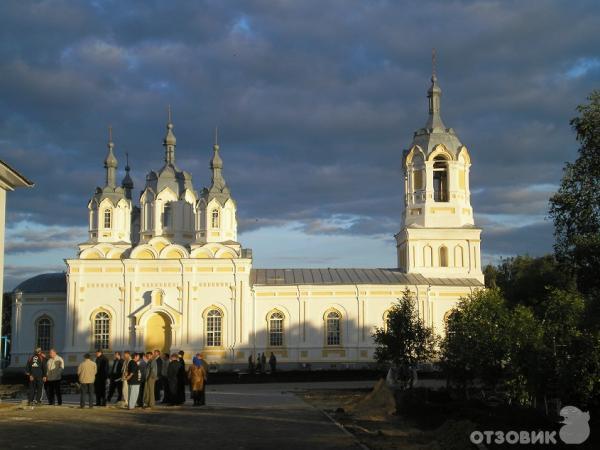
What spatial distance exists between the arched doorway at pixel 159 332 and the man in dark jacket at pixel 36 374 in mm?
26253

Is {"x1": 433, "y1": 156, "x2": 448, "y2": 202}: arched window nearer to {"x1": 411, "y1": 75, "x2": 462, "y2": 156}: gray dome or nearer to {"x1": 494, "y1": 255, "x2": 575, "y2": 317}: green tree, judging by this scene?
{"x1": 411, "y1": 75, "x2": 462, "y2": 156}: gray dome

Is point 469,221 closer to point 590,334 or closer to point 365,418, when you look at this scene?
point 365,418

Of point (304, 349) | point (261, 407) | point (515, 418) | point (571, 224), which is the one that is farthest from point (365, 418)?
point (304, 349)

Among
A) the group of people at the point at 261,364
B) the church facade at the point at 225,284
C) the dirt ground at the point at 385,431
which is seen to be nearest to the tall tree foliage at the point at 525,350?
the dirt ground at the point at 385,431

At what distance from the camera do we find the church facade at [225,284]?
161 feet

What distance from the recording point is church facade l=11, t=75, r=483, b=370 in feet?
161

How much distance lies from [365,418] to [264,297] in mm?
29617

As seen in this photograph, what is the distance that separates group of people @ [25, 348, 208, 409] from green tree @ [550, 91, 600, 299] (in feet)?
36.5

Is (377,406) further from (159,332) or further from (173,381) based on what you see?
(159,332)

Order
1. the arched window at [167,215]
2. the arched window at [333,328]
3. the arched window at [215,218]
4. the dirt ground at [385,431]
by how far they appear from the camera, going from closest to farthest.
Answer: the dirt ground at [385,431] → the arched window at [333,328] → the arched window at [215,218] → the arched window at [167,215]

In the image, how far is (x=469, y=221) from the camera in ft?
173

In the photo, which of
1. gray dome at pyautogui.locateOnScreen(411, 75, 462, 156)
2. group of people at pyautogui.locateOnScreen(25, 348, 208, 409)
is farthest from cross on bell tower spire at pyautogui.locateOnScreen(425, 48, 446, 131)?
group of people at pyautogui.locateOnScreen(25, 348, 208, 409)

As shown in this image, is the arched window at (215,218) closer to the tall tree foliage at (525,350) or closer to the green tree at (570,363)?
the tall tree foliage at (525,350)

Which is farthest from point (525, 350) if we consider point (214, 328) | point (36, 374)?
point (214, 328)
